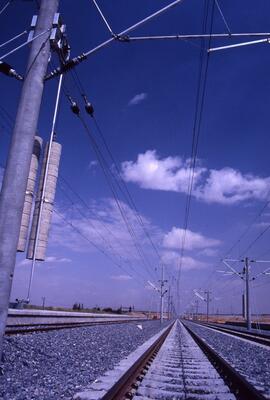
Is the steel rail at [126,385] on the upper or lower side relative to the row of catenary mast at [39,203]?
lower

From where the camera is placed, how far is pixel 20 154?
16.4 feet

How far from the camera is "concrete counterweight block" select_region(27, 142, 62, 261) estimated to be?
705 centimetres

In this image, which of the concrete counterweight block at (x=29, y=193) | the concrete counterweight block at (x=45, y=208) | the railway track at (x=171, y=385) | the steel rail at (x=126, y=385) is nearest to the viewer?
the steel rail at (x=126, y=385)

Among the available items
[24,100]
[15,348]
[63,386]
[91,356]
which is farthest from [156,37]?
[91,356]

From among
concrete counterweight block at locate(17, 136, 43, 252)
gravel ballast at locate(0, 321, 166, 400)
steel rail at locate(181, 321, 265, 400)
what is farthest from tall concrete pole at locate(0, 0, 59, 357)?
steel rail at locate(181, 321, 265, 400)

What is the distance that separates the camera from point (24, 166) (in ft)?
16.3

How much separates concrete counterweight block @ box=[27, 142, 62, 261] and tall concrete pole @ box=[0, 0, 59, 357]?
2058mm

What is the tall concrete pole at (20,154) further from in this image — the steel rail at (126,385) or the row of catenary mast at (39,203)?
the steel rail at (126,385)

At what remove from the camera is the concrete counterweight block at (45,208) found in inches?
277

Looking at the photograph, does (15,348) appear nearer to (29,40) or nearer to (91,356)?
(91,356)

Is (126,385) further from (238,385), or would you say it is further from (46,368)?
(46,368)

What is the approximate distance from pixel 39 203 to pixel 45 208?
19cm

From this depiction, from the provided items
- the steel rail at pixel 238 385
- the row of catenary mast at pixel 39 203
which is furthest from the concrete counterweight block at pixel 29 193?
the steel rail at pixel 238 385

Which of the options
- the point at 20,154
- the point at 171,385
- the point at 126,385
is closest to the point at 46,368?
the point at 126,385
